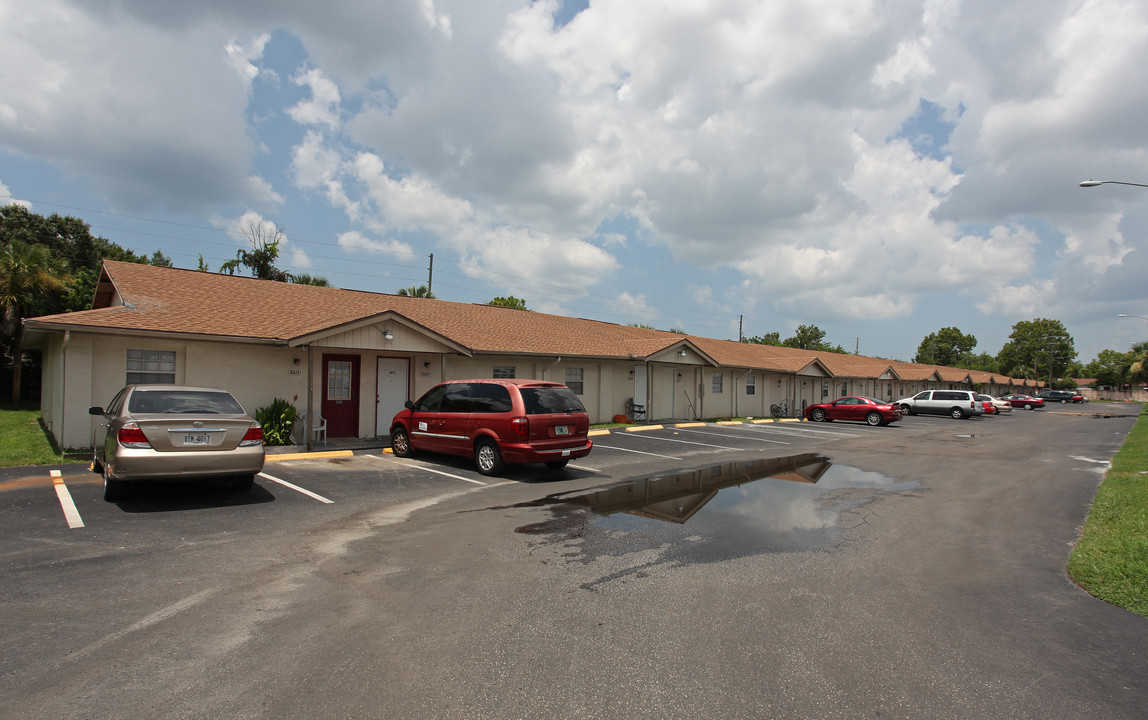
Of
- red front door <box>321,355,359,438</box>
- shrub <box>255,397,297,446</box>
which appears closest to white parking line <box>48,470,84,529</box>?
shrub <box>255,397,297,446</box>

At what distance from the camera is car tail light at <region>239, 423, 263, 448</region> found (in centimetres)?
827

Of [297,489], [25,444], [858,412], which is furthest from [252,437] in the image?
[858,412]

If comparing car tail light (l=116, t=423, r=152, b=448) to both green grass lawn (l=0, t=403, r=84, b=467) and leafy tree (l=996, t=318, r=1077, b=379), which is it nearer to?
green grass lawn (l=0, t=403, r=84, b=467)

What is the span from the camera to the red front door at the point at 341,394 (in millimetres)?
15297

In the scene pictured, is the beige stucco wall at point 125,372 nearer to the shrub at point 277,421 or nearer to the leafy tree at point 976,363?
the shrub at point 277,421

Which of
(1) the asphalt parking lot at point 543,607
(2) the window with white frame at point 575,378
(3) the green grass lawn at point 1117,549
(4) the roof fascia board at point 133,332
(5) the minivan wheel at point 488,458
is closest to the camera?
(1) the asphalt parking lot at point 543,607

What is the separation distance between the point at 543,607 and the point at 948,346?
13557 cm

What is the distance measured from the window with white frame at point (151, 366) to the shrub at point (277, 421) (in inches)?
76.5

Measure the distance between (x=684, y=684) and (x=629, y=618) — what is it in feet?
3.21

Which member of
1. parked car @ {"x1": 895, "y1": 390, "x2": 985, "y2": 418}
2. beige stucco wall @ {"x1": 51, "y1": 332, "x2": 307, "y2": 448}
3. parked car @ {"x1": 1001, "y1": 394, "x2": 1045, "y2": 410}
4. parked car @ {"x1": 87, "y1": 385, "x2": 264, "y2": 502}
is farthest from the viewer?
parked car @ {"x1": 1001, "y1": 394, "x2": 1045, "y2": 410}

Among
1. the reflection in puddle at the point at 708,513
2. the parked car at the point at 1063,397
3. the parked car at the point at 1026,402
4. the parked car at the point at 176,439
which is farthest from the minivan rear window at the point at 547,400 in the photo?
the parked car at the point at 1063,397

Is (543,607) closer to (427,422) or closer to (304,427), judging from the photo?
(427,422)

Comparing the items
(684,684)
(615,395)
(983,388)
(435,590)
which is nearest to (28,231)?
(615,395)

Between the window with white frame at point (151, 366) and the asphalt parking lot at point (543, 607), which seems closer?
the asphalt parking lot at point (543, 607)
